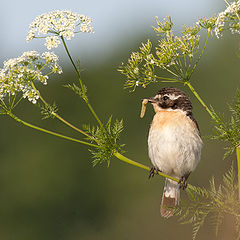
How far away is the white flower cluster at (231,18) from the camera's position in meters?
5.17

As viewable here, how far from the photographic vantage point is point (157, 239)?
23.1m

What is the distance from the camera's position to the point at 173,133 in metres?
7.35

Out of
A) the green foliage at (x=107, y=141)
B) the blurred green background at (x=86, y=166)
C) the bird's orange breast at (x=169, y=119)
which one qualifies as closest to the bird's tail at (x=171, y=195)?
the bird's orange breast at (x=169, y=119)

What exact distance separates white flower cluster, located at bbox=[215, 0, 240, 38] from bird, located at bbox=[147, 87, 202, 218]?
86.7 inches

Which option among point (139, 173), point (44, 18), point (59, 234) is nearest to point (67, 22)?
point (44, 18)

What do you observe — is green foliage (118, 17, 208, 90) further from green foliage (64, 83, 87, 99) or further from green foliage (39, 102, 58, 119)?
green foliage (39, 102, 58, 119)

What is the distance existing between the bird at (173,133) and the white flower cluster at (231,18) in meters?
2.20

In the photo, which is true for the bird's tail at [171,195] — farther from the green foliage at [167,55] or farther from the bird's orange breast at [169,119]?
the green foliage at [167,55]

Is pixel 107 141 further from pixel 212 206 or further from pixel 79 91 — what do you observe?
pixel 212 206

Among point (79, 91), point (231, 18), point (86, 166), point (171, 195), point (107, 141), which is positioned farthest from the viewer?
point (86, 166)

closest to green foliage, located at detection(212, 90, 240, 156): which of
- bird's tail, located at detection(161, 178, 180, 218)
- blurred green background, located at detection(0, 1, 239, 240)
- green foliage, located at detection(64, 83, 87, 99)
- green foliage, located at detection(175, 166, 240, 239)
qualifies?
green foliage, located at detection(175, 166, 240, 239)

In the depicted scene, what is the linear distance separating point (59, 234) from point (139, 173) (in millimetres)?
5611

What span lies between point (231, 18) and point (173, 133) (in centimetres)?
242

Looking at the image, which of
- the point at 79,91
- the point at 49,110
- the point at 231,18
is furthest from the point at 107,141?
the point at 231,18
